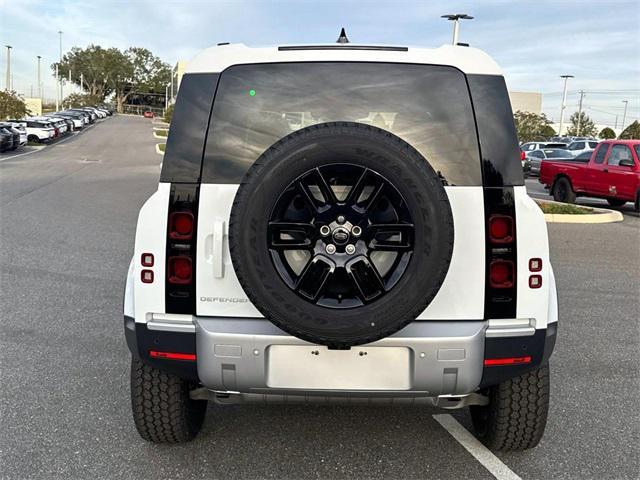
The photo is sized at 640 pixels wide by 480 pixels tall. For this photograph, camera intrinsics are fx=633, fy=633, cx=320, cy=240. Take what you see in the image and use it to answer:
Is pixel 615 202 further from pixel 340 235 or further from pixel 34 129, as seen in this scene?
pixel 34 129

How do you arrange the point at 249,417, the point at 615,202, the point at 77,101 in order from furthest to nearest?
the point at 77,101
the point at 615,202
the point at 249,417

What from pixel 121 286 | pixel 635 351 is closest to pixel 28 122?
pixel 121 286

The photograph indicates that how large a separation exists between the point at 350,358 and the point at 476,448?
1.10 m

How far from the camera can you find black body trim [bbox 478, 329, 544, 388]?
2.83 meters

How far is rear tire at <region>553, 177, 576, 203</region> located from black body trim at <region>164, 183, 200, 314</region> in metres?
15.3

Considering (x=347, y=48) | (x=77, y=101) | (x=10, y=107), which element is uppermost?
(x=77, y=101)

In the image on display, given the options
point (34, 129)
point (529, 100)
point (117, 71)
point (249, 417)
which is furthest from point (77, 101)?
point (249, 417)

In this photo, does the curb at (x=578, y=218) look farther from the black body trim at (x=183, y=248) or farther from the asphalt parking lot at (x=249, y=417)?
the black body trim at (x=183, y=248)

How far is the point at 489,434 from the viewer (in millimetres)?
3295

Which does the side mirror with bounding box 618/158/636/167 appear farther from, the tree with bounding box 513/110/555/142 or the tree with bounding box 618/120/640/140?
the tree with bounding box 618/120/640/140

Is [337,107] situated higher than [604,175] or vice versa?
[337,107]

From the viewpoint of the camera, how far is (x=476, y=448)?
339 cm

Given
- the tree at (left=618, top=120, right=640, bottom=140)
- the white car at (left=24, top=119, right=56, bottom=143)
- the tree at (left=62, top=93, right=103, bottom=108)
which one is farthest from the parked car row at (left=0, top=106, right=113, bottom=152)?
the tree at (left=618, top=120, right=640, bottom=140)

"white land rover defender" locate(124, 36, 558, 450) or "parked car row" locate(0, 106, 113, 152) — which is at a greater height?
"parked car row" locate(0, 106, 113, 152)
